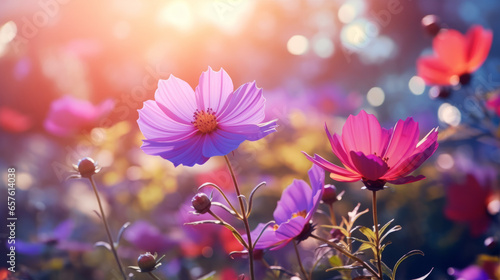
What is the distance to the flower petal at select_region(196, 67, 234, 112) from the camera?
1.05 feet

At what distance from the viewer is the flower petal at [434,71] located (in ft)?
2.27

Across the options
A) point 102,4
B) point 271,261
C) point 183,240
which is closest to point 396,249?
point 271,261

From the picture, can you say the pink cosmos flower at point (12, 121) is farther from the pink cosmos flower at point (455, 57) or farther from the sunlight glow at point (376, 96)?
the sunlight glow at point (376, 96)

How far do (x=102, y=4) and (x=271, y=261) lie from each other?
32.1 inches

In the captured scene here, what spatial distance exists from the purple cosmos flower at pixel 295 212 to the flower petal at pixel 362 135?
2 cm

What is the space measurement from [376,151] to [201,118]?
4.3 inches

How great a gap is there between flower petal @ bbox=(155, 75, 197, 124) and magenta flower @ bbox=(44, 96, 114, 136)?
0.45m

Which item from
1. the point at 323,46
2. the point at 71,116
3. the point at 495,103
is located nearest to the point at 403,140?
the point at 495,103

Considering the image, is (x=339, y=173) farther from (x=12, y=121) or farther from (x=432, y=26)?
(x=12, y=121)

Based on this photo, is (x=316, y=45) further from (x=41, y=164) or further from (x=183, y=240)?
(x=183, y=240)

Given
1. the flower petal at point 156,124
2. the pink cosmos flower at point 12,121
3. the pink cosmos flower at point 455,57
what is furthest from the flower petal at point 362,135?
the pink cosmos flower at point 12,121

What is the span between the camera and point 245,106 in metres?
0.31

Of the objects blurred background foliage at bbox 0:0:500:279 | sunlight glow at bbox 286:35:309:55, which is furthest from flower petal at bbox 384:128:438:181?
sunlight glow at bbox 286:35:309:55

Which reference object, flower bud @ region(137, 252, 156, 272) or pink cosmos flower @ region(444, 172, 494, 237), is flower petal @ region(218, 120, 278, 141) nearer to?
flower bud @ region(137, 252, 156, 272)
